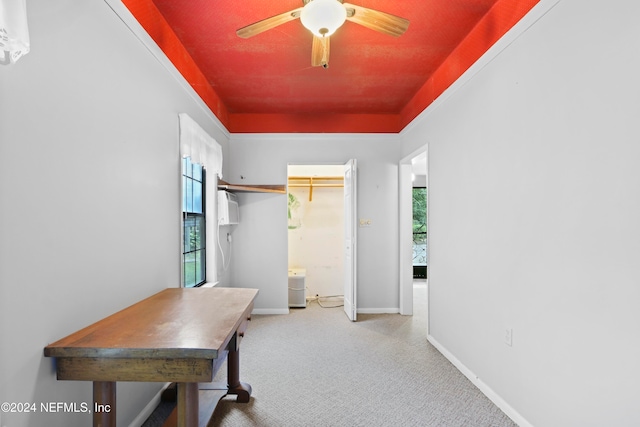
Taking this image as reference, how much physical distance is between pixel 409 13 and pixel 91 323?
2.66m

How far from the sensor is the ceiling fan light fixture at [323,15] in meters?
1.70

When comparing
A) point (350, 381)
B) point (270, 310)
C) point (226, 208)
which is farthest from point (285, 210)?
point (350, 381)

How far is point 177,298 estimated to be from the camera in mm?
1999

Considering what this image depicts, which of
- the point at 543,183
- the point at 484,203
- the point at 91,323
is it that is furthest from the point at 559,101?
the point at 91,323

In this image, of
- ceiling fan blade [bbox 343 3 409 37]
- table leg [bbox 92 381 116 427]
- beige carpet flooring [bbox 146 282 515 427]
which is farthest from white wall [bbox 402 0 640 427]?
table leg [bbox 92 381 116 427]

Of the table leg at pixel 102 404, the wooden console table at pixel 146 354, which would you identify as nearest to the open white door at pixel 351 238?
the wooden console table at pixel 146 354

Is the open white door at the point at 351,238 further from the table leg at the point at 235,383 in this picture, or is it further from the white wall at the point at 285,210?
the table leg at the point at 235,383

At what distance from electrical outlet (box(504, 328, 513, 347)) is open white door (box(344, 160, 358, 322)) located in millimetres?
2042

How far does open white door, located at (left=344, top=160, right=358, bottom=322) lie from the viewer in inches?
156

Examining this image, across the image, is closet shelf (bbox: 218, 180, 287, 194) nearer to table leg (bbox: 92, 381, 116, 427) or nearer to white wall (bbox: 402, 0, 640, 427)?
white wall (bbox: 402, 0, 640, 427)

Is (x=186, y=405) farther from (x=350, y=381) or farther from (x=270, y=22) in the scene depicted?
(x=270, y=22)

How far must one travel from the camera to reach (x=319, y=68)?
3.00 meters

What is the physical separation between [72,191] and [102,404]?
920mm

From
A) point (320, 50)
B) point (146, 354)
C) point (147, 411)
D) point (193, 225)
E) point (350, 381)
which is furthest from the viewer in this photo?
point (193, 225)
